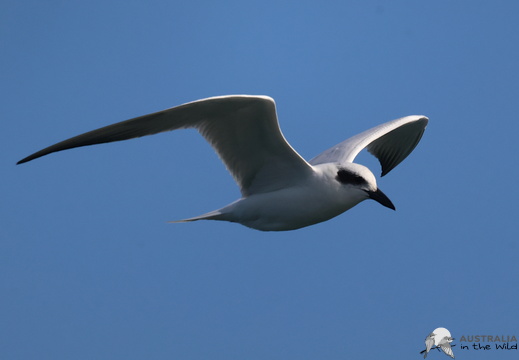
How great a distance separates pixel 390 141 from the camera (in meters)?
9.36

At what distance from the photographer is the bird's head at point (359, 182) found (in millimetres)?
7043

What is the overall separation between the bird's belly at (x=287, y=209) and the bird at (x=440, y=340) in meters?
2.00

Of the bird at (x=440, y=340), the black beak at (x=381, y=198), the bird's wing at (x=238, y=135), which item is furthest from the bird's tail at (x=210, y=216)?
the bird at (x=440, y=340)

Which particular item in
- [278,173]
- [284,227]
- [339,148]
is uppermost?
[339,148]

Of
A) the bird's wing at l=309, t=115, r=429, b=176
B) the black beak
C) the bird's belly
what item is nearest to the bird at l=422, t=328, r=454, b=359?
the black beak

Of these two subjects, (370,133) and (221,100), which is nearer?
(221,100)

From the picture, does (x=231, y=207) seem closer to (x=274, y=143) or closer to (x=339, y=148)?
(x=274, y=143)

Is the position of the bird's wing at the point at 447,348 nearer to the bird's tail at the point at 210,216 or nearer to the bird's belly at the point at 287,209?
the bird's belly at the point at 287,209

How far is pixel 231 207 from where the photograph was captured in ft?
23.6

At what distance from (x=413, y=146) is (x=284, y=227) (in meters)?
3.09

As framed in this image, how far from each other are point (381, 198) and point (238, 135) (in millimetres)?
1650

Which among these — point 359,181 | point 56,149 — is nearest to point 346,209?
point 359,181

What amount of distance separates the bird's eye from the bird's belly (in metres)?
0.21

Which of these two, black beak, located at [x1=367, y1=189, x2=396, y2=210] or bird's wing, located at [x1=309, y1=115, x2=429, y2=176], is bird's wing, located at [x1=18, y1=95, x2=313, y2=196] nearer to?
black beak, located at [x1=367, y1=189, x2=396, y2=210]
